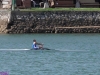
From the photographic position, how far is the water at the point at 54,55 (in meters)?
41.1

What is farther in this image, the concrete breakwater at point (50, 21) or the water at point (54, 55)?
the concrete breakwater at point (50, 21)

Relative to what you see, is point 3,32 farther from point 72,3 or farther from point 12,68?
point 12,68

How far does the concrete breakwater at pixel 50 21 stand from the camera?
70625 mm

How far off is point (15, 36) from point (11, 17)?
460cm

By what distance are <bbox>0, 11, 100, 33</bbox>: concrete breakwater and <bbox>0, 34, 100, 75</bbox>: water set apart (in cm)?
255

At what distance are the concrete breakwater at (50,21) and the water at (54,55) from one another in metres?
2.55

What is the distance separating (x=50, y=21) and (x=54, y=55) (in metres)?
22.0

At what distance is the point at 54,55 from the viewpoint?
163 feet

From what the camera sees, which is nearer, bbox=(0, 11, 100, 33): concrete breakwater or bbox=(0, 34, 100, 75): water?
bbox=(0, 34, 100, 75): water

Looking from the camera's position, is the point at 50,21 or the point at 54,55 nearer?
the point at 54,55

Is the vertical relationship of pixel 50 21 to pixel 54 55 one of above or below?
below

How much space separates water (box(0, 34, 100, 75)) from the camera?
41062 millimetres

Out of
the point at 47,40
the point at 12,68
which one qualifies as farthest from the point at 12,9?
the point at 12,68

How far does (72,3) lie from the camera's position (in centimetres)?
7875
